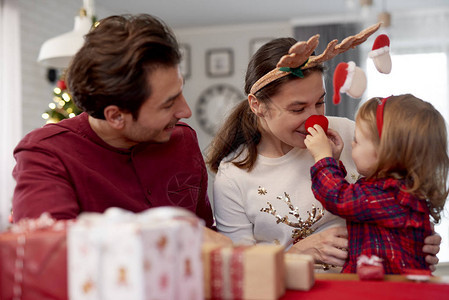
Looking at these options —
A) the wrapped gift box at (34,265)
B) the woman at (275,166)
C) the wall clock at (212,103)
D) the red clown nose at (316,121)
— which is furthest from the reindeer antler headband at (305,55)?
the wall clock at (212,103)

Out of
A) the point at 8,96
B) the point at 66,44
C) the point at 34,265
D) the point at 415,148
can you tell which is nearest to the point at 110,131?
the point at 34,265

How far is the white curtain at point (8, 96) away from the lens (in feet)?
15.9

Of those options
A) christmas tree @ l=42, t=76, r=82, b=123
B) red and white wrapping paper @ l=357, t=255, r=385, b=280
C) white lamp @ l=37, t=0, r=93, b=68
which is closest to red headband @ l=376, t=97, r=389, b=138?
red and white wrapping paper @ l=357, t=255, r=385, b=280

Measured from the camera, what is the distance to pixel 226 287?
0.89m

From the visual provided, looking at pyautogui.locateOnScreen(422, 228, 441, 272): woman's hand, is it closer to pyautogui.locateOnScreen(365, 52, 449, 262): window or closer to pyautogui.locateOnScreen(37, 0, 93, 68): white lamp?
pyautogui.locateOnScreen(37, 0, 93, 68): white lamp

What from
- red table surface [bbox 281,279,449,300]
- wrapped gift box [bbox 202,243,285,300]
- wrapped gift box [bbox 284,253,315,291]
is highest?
wrapped gift box [bbox 202,243,285,300]

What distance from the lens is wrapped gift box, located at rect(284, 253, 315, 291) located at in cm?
98

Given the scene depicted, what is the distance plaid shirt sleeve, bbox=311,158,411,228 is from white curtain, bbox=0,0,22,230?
4063 mm

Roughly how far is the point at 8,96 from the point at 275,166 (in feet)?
12.4

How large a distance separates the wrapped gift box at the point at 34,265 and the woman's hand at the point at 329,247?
0.86 meters

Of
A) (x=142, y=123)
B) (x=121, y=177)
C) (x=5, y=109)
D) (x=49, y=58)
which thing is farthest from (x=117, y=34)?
(x=5, y=109)

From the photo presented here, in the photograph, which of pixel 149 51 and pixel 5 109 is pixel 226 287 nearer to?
pixel 149 51

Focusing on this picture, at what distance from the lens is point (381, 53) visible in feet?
4.46

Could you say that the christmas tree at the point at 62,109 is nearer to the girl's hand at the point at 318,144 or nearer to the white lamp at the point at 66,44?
the white lamp at the point at 66,44
